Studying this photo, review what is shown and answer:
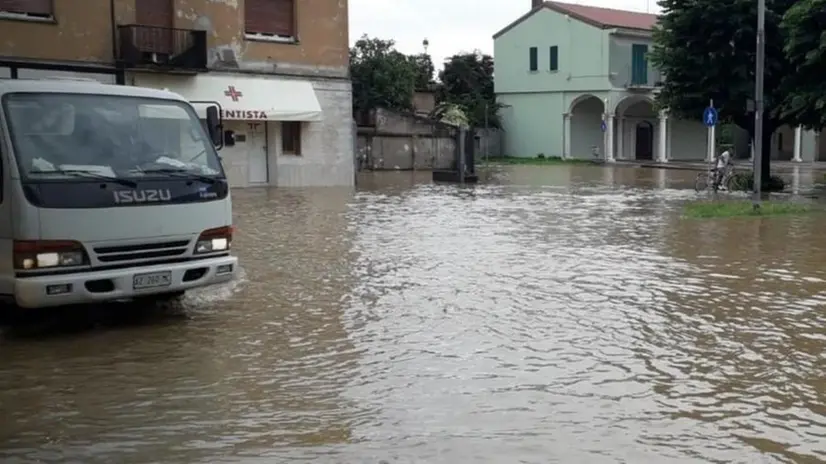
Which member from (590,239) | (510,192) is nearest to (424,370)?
(590,239)

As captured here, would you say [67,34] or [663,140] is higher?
[67,34]

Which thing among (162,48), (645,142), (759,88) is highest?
(162,48)

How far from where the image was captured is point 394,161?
147ft

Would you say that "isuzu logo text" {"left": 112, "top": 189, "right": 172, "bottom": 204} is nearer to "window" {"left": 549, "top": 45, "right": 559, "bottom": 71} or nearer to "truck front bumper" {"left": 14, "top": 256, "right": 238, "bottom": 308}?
"truck front bumper" {"left": 14, "top": 256, "right": 238, "bottom": 308}

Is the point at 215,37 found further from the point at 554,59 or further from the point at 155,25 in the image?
the point at 554,59

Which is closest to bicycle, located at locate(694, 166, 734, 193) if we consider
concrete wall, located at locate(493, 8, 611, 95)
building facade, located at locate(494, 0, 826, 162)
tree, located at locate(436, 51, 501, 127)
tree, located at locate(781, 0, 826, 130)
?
tree, located at locate(781, 0, 826, 130)

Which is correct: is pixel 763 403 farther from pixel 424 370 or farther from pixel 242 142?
pixel 242 142

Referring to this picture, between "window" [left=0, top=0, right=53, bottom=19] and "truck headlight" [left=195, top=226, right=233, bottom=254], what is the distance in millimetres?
17940

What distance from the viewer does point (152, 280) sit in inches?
331

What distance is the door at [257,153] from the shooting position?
30156 millimetres

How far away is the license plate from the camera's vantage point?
27.2 feet

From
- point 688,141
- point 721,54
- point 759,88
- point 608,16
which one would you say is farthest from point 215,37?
point 688,141

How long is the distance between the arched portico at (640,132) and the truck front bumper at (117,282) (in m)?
49.3

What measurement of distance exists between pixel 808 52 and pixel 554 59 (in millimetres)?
34673
